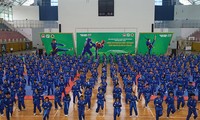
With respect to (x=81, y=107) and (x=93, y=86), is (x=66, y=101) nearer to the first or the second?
(x=81, y=107)

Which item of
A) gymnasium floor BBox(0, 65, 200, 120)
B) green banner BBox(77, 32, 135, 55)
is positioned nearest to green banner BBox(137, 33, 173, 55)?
green banner BBox(77, 32, 135, 55)

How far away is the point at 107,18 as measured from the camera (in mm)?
36125

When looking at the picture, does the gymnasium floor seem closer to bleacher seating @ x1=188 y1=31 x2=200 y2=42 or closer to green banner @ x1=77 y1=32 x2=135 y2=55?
green banner @ x1=77 y1=32 x2=135 y2=55

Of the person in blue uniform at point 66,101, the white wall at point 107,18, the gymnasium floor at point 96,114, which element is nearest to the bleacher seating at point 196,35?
the white wall at point 107,18

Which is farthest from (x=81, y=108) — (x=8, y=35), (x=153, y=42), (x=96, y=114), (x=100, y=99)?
(x=8, y=35)

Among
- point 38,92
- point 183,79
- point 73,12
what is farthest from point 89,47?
point 38,92

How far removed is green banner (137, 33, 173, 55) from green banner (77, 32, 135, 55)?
1.25 metres

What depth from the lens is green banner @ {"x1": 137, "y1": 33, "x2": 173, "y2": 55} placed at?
33000mm

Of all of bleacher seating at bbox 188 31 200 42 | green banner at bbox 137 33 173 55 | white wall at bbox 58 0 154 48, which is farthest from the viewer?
bleacher seating at bbox 188 31 200 42

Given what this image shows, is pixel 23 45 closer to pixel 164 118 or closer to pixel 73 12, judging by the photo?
pixel 73 12

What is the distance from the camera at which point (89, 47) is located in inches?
1319

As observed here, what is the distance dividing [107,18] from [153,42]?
7884 millimetres

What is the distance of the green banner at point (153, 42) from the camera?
108 feet

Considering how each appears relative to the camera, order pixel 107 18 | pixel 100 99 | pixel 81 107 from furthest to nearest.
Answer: pixel 107 18, pixel 100 99, pixel 81 107
